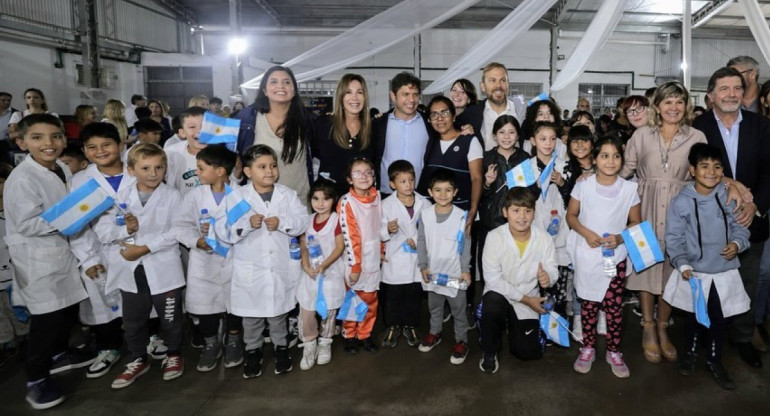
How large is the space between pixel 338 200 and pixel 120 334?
5.28 ft

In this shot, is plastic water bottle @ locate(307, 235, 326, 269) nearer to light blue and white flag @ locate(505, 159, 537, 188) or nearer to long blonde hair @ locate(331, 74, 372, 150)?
long blonde hair @ locate(331, 74, 372, 150)

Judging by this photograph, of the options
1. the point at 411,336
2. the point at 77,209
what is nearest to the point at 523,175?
the point at 411,336

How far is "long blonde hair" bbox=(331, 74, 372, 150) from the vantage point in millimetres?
2875

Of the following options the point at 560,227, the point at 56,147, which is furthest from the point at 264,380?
the point at 560,227

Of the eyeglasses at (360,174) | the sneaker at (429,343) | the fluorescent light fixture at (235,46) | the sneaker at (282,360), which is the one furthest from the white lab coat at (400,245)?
the fluorescent light fixture at (235,46)

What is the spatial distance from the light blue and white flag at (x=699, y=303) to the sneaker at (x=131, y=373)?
3127mm

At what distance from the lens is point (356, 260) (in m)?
2.73

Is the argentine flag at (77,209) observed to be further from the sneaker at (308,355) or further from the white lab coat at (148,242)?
the sneaker at (308,355)

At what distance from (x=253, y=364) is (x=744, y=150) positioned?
3123 mm

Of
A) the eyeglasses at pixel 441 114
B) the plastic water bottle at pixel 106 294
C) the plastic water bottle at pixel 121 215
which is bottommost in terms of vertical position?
the plastic water bottle at pixel 106 294

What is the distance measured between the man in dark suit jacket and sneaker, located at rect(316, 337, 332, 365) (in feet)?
8.16

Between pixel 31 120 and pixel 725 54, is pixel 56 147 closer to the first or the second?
pixel 31 120

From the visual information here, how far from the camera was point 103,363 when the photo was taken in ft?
8.86

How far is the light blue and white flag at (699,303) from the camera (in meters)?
2.46
